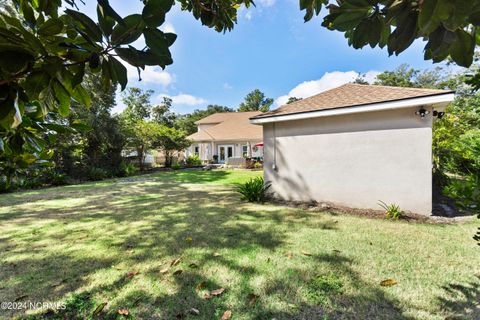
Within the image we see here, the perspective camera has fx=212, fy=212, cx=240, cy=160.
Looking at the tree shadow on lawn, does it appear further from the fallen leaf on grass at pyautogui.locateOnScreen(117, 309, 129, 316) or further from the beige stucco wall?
the beige stucco wall

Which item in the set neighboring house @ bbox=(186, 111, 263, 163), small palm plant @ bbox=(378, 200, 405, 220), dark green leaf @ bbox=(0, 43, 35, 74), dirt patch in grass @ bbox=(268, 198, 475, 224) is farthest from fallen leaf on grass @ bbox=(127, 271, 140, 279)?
neighboring house @ bbox=(186, 111, 263, 163)

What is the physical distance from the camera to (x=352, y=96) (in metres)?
6.72

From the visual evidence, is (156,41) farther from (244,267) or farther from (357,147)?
(357,147)

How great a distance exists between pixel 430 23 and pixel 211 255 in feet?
11.2

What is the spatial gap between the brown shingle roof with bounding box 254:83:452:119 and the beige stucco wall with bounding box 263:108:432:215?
37cm

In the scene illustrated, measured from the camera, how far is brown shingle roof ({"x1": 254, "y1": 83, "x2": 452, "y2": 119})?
5574 millimetres

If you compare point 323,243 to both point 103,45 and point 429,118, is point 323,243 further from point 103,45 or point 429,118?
point 429,118

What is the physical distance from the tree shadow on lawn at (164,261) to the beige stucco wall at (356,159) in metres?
1.64

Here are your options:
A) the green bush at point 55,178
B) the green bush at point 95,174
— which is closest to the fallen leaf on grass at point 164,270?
the green bush at point 55,178

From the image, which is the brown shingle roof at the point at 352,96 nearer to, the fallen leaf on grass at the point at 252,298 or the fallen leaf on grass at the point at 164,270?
the fallen leaf on grass at the point at 252,298

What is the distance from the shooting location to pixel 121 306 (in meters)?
2.20

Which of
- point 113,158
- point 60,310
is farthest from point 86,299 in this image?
point 113,158

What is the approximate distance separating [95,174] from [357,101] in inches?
618

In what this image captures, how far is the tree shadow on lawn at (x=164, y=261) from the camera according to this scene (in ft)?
7.19
